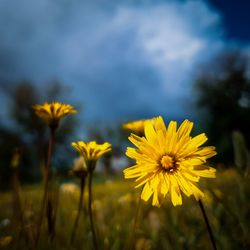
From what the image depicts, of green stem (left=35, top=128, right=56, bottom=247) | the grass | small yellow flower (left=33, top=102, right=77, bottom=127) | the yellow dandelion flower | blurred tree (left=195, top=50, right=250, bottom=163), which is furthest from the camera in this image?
blurred tree (left=195, top=50, right=250, bottom=163)

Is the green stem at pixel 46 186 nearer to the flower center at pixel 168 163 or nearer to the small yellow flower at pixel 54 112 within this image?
the small yellow flower at pixel 54 112

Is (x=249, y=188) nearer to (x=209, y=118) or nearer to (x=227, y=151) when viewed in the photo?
(x=227, y=151)

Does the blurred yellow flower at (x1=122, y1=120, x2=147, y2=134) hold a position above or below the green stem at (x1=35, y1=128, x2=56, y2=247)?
above

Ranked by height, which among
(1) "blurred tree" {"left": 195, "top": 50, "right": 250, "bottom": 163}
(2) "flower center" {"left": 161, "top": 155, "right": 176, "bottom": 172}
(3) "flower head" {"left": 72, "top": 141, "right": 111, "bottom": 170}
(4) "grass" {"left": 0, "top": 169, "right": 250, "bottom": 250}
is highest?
(1) "blurred tree" {"left": 195, "top": 50, "right": 250, "bottom": 163}

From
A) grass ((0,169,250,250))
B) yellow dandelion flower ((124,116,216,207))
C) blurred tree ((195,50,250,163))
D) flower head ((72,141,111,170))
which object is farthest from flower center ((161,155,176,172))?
blurred tree ((195,50,250,163))

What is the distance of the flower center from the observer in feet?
3.55

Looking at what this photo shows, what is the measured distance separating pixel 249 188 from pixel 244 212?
0.91 ft

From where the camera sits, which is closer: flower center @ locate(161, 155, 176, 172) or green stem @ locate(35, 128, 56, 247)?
flower center @ locate(161, 155, 176, 172)

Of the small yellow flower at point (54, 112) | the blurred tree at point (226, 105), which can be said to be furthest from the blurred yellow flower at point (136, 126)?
the blurred tree at point (226, 105)

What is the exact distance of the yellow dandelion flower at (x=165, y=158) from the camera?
102cm

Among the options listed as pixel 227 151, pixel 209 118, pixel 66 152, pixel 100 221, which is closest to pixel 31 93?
pixel 66 152

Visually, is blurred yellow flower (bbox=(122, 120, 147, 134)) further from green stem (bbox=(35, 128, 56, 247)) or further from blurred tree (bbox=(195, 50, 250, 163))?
blurred tree (bbox=(195, 50, 250, 163))

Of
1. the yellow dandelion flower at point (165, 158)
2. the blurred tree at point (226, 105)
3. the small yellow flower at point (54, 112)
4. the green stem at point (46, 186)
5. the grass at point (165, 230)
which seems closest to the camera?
the yellow dandelion flower at point (165, 158)

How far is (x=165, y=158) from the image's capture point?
43.0 inches
